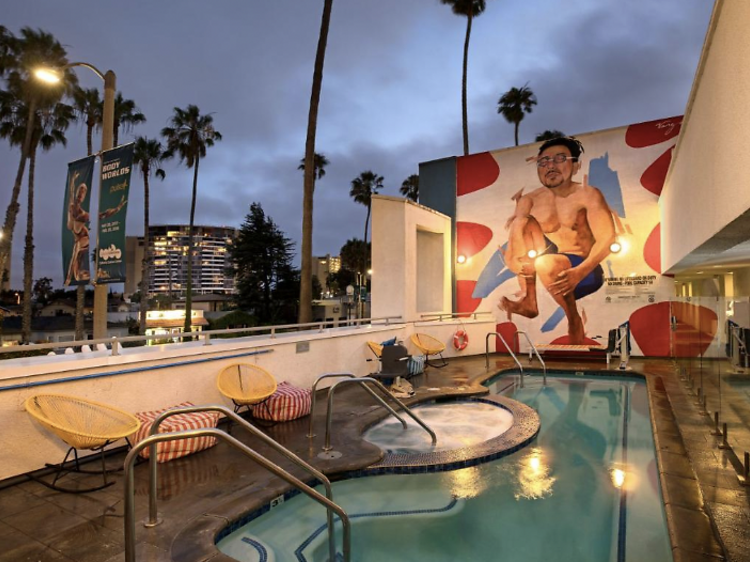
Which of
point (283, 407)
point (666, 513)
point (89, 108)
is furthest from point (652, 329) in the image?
point (89, 108)

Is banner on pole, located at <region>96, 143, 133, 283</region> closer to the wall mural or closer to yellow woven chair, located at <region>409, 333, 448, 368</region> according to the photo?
yellow woven chair, located at <region>409, 333, 448, 368</region>

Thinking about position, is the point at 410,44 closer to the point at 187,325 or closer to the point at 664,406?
the point at 187,325

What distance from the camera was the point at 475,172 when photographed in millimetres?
14812

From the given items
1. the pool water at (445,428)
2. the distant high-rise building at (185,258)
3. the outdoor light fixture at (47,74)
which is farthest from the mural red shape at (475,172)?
the distant high-rise building at (185,258)

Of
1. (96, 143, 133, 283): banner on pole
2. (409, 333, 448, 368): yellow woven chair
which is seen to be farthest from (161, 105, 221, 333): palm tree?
(96, 143, 133, 283): banner on pole

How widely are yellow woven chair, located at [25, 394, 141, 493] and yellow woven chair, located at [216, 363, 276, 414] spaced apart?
1459 mm

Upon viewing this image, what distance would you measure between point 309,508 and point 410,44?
96.1 meters

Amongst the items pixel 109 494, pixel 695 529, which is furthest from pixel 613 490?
pixel 109 494

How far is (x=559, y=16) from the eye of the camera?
106250 millimetres

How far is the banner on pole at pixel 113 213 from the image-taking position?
5.65 meters

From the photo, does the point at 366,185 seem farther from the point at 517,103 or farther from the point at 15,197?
the point at 15,197

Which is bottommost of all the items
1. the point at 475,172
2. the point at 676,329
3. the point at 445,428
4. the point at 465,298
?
the point at 445,428

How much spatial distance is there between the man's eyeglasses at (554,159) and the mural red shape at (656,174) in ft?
6.36

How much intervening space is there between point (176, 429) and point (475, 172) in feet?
41.2
